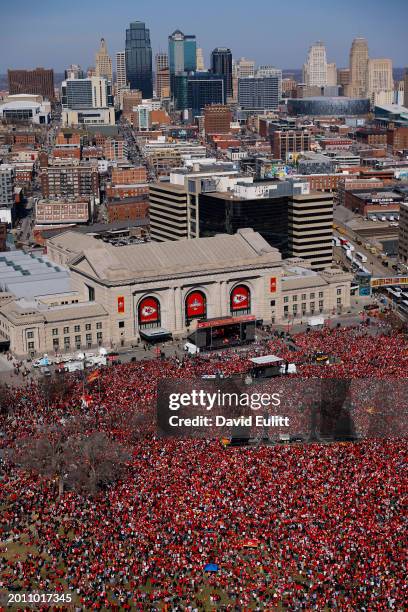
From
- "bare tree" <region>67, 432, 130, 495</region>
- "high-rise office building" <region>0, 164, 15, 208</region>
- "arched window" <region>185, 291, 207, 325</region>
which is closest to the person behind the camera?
"bare tree" <region>67, 432, 130, 495</region>

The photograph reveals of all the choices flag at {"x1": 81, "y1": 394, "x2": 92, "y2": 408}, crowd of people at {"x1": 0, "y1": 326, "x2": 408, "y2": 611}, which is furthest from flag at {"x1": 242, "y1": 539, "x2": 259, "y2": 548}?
flag at {"x1": 81, "y1": 394, "x2": 92, "y2": 408}

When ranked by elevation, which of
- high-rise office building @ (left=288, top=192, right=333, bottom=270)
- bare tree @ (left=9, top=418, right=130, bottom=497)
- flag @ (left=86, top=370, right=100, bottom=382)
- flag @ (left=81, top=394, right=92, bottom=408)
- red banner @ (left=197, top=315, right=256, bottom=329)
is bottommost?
flag @ (left=86, top=370, right=100, bottom=382)

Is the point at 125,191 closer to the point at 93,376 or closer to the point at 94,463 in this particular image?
the point at 93,376

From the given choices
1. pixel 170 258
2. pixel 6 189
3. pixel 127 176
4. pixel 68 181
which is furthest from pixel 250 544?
pixel 127 176

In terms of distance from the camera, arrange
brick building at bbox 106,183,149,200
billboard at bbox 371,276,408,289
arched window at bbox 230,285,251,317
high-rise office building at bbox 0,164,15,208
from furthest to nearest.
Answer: brick building at bbox 106,183,149,200 → high-rise office building at bbox 0,164,15,208 → billboard at bbox 371,276,408,289 → arched window at bbox 230,285,251,317

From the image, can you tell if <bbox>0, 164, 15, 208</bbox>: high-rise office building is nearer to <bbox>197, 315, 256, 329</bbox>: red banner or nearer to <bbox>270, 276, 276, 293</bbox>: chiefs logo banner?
<bbox>270, 276, 276, 293</bbox>: chiefs logo banner

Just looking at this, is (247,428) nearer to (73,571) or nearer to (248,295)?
(73,571)

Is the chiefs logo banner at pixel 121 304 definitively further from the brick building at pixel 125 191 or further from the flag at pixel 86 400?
the brick building at pixel 125 191
